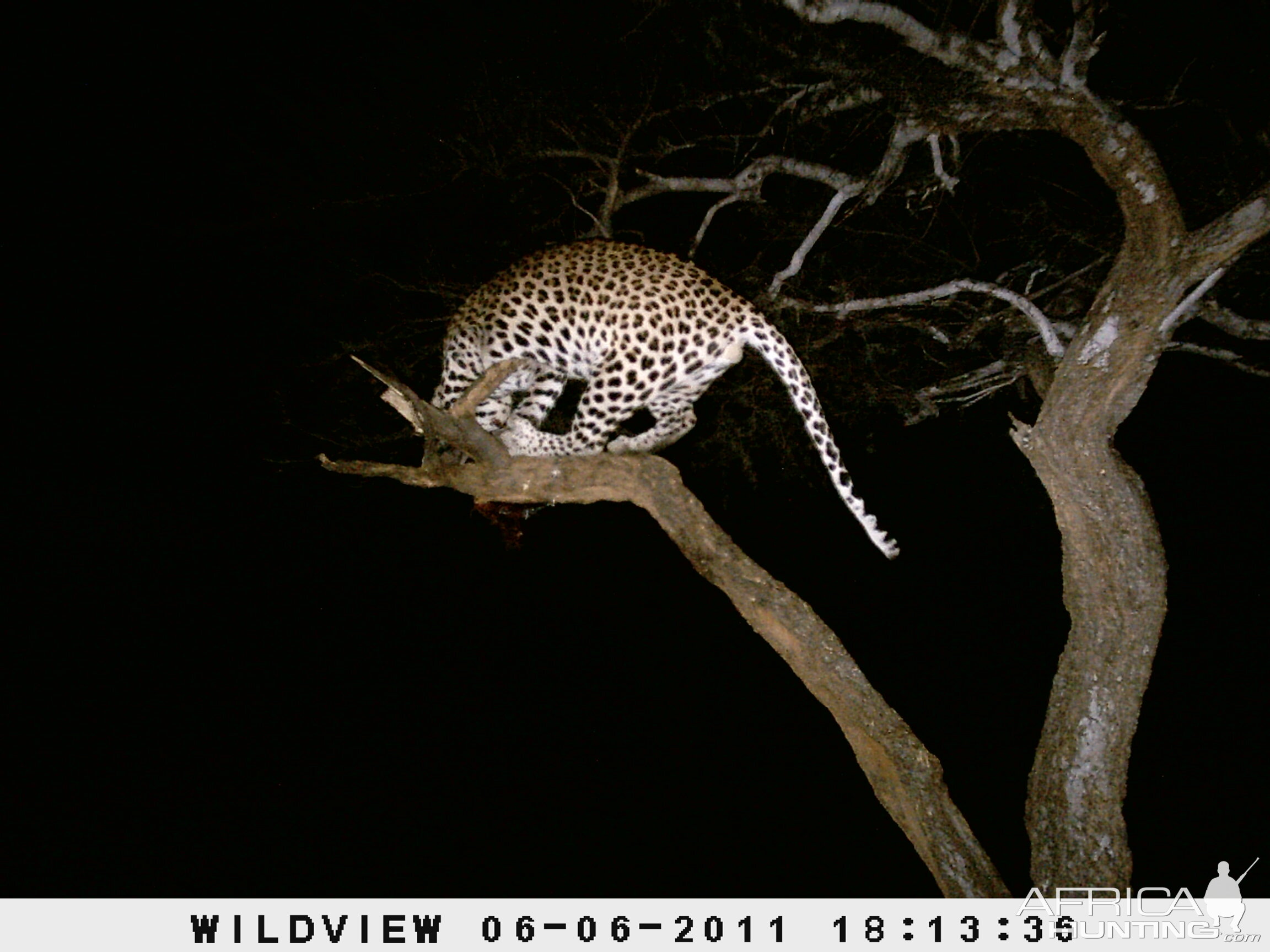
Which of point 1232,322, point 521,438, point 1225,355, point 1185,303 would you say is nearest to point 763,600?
point 521,438

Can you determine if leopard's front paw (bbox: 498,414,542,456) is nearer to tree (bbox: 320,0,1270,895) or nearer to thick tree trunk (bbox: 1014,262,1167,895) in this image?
tree (bbox: 320,0,1270,895)

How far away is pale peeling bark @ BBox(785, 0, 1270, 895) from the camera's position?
10.4 ft

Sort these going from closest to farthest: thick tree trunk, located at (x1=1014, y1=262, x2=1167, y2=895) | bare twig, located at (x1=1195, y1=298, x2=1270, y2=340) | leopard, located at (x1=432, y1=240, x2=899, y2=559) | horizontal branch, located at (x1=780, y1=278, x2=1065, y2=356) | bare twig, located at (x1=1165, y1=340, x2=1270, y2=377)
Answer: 1. thick tree trunk, located at (x1=1014, y1=262, x2=1167, y2=895)
2. horizontal branch, located at (x1=780, y1=278, x2=1065, y2=356)
3. leopard, located at (x1=432, y1=240, x2=899, y2=559)
4. bare twig, located at (x1=1195, y1=298, x2=1270, y2=340)
5. bare twig, located at (x1=1165, y1=340, x2=1270, y2=377)

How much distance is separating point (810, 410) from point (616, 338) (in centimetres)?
78

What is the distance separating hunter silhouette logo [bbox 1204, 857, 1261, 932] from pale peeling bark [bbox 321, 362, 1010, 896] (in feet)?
2.00

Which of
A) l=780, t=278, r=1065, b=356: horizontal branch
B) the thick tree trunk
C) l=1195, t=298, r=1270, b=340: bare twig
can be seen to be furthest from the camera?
l=1195, t=298, r=1270, b=340: bare twig

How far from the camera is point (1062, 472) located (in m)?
3.42

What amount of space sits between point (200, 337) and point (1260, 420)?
7104 millimetres

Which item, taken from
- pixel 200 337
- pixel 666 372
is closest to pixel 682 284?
pixel 666 372

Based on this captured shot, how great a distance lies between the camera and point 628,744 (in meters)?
6.96

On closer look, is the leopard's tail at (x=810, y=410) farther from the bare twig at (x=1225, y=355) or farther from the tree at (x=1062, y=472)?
the bare twig at (x=1225, y=355)

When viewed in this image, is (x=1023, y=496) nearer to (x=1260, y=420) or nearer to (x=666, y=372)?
(x=1260, y=420)

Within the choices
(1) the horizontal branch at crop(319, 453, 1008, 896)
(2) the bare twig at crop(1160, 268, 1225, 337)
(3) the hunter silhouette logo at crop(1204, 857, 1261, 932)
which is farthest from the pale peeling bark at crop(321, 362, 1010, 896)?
(2) the bare twig at crop(1160, 268, 1225, 337)
